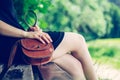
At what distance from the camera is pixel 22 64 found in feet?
13.3

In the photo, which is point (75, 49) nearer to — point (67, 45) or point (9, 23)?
point (67, 45)

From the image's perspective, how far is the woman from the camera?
3.99 m

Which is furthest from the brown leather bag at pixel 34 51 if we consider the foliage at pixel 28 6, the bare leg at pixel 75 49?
the foliage at pixel 28 6

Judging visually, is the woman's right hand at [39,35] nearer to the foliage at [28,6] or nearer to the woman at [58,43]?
the woman at [58,43]

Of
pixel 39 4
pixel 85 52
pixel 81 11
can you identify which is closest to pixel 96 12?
pixel 81 11

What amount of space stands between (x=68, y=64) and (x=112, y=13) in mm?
15780

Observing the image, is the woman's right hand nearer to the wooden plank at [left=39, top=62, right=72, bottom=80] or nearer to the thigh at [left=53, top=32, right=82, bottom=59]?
the thigh at [left=53, top=32, right=82, bottom=59]

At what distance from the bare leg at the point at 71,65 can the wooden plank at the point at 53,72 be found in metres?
0.04

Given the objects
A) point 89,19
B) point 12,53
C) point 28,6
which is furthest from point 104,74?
point 89,19

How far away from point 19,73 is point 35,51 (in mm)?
251

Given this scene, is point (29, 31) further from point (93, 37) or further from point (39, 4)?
point (93, 37)

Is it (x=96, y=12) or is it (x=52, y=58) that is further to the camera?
(x=96, y=12)

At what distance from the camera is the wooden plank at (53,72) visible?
412cm

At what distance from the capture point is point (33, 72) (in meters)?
4.12
